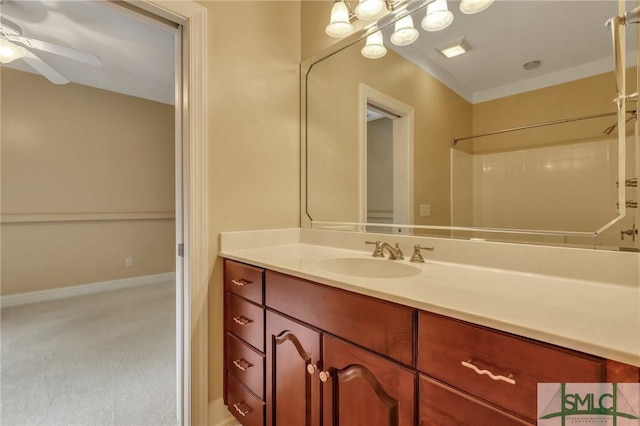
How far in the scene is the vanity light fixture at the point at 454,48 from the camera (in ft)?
3.87

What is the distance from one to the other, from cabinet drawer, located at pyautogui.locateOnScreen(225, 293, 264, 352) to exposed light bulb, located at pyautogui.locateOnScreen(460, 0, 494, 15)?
149 centimetres

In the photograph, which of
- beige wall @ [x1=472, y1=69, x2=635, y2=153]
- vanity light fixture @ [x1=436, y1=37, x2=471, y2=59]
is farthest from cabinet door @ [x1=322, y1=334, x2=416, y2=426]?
vanity light fixture @ [x1=436, y1=37, x2=471, y2=59]

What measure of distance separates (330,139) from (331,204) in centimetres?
41

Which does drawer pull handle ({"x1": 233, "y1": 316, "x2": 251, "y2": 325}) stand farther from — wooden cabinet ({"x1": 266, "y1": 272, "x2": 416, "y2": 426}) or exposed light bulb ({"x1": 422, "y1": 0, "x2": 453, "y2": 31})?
exposed light bulb ({"x1": 422, "y1": 0, "x2": 453, "y2": 31})

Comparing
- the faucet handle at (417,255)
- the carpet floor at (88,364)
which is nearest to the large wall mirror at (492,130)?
the faucet handle at (417,255)

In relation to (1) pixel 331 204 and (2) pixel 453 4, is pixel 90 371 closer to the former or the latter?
(1) pixel 331 204

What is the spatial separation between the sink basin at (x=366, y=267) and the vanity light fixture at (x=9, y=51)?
255 centimetres

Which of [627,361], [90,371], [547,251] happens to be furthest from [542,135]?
[90,371]

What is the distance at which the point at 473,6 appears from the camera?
1.10 m

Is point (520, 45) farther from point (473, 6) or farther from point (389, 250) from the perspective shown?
point (389, 250)

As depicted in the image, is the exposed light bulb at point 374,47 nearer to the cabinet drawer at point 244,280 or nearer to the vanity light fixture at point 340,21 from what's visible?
the vanity light fixture at point 340,21

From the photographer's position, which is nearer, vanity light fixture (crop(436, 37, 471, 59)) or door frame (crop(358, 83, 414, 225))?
vanity light fixture (crop(436, 37, 471, 59))

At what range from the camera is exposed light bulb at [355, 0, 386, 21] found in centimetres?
131

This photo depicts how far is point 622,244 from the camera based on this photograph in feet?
2.72
